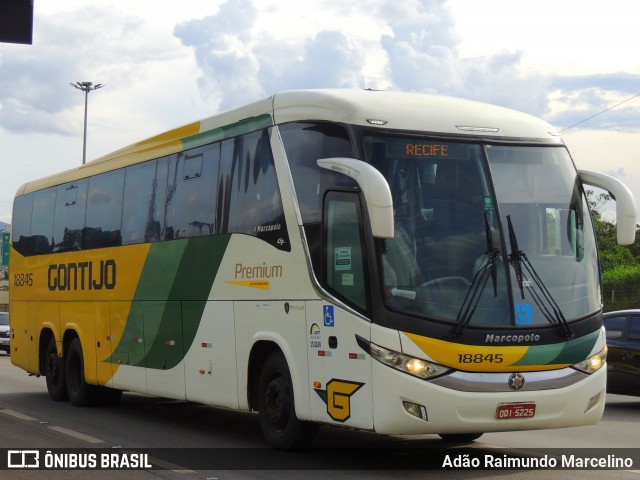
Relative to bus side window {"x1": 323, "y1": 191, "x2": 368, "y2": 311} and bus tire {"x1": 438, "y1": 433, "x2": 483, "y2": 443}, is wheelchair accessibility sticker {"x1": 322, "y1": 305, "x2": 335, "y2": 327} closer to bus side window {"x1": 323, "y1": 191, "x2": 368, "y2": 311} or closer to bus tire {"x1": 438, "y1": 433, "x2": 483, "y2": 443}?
bus side window {"x1": 323, "y1": 191, "x2": 368, "y2": 311}

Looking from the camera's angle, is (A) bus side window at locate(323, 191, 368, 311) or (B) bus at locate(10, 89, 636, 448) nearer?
(B) bus at locate(10, 89, 636, 448)

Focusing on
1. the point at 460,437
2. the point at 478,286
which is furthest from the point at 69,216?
the point at 478,286

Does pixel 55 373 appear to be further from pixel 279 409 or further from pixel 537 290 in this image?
pixel 537 290

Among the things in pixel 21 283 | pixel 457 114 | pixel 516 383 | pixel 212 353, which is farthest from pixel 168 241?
pixel 21 283

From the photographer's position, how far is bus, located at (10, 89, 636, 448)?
32.4ft

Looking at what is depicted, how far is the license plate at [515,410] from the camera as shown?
9.85m

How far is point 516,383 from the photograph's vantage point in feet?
32.7

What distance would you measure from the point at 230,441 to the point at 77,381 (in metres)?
5.98

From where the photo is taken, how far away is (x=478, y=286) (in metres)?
10.1

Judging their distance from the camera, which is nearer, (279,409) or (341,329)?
(341,329)

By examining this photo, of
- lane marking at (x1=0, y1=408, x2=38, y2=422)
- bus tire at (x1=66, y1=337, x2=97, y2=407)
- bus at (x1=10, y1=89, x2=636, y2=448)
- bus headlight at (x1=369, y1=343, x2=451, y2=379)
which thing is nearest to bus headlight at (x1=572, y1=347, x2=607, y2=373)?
bus at (x1=10, y1=89, x2=636, y2=448)

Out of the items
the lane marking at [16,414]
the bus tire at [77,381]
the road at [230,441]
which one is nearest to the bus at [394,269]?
the road at [230,441]

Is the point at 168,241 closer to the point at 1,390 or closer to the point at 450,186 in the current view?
the point at 450,186

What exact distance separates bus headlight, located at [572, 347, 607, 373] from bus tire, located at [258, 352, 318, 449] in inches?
107
